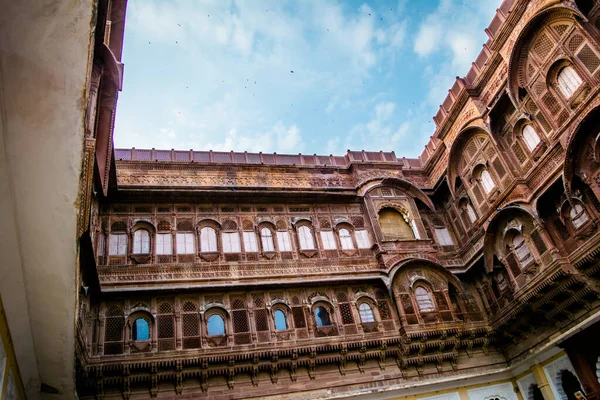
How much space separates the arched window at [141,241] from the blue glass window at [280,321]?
4.22 metres

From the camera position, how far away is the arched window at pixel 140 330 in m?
12.7

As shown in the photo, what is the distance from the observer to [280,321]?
13.8 metres

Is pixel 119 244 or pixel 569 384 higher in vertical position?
pixel 119 244

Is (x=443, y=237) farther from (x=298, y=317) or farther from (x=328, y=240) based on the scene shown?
(x=298, y=317)

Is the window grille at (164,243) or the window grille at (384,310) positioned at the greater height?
the window grille at (164,243)

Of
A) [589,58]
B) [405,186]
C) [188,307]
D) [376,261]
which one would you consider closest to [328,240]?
[376,261]

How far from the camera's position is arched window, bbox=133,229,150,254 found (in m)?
14.0

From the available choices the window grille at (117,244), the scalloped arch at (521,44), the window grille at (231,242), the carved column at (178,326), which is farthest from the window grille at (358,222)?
the window grille at (117,244)

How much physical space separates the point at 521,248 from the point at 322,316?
636cm

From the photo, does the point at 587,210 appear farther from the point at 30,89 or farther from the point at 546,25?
the point at 30,89

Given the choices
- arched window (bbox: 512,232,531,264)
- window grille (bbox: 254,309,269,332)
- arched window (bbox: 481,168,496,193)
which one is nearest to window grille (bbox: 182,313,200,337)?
window grille (bbox: 254,309,269,332)

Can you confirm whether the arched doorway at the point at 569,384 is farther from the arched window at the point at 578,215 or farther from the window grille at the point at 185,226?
the window grille at the point at 185,226

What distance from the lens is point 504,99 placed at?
15.1 m

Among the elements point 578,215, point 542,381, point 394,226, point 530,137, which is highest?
point 530,137
